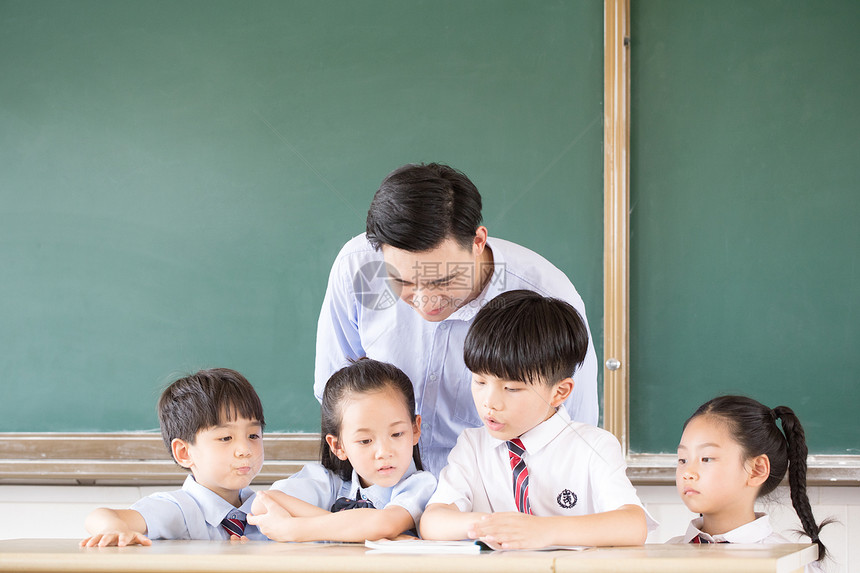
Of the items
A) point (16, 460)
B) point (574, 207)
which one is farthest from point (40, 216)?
point (574, 207)

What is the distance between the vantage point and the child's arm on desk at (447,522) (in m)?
1.18

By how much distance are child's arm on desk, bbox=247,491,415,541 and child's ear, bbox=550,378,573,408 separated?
1.15ft

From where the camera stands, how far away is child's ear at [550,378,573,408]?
1.41 meters

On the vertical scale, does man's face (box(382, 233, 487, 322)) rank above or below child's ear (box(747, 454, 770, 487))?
above

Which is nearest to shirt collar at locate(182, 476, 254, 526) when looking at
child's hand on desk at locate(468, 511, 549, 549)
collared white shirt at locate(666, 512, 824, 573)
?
child's hand on desk at locate(468, 511, 549, 549)

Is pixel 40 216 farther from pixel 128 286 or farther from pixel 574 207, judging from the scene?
pixel 574 207

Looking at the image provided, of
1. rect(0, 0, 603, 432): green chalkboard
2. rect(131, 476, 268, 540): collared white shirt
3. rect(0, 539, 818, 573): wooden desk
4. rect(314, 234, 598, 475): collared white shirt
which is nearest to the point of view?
rect(0, 539, 818, 573): wooden desk

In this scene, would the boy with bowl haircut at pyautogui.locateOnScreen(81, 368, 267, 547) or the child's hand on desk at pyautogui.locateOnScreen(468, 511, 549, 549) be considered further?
the boy with bowl haircut at pyautogui.locateOnScreen(81, 368, 267, 547)

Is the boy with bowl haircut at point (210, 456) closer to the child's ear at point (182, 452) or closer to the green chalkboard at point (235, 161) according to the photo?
the child's ear at point (182, 452)

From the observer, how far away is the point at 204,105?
95.7 inches

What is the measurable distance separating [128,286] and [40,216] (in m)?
0.39

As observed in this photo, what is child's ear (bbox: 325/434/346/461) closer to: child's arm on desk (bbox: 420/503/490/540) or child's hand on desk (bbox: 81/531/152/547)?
child's arm on desk (bbox: 420/503/490/540)

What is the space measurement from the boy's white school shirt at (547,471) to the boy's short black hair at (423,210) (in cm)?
40

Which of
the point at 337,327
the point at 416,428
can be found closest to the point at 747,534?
the point at 416,428
